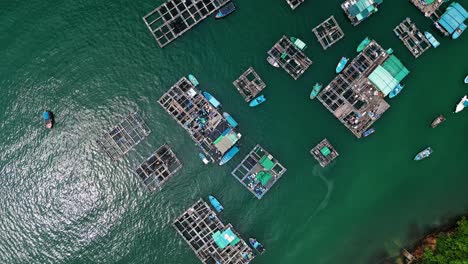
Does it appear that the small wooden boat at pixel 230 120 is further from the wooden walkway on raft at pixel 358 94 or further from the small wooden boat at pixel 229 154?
the wooden walkway on raft at pixel 358 94

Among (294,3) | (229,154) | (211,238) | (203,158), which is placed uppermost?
(294,3)

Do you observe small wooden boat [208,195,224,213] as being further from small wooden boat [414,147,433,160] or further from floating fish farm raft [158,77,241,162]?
small wooden boat [414,147,433,160]

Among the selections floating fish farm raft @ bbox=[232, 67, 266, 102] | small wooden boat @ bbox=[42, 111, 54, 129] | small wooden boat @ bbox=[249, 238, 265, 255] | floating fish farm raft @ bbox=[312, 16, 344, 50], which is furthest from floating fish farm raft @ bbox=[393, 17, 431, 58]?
small wooden boat @ bbox=[42, 111, 54, 129]

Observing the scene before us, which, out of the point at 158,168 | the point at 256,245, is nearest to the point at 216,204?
the point at 256,245

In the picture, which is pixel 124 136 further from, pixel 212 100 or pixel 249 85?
pixel 249 85

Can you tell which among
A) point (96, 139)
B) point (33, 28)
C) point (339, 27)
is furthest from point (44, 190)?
point (339, 27)

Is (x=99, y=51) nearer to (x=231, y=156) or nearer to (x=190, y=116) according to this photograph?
(x=190, y=116)
